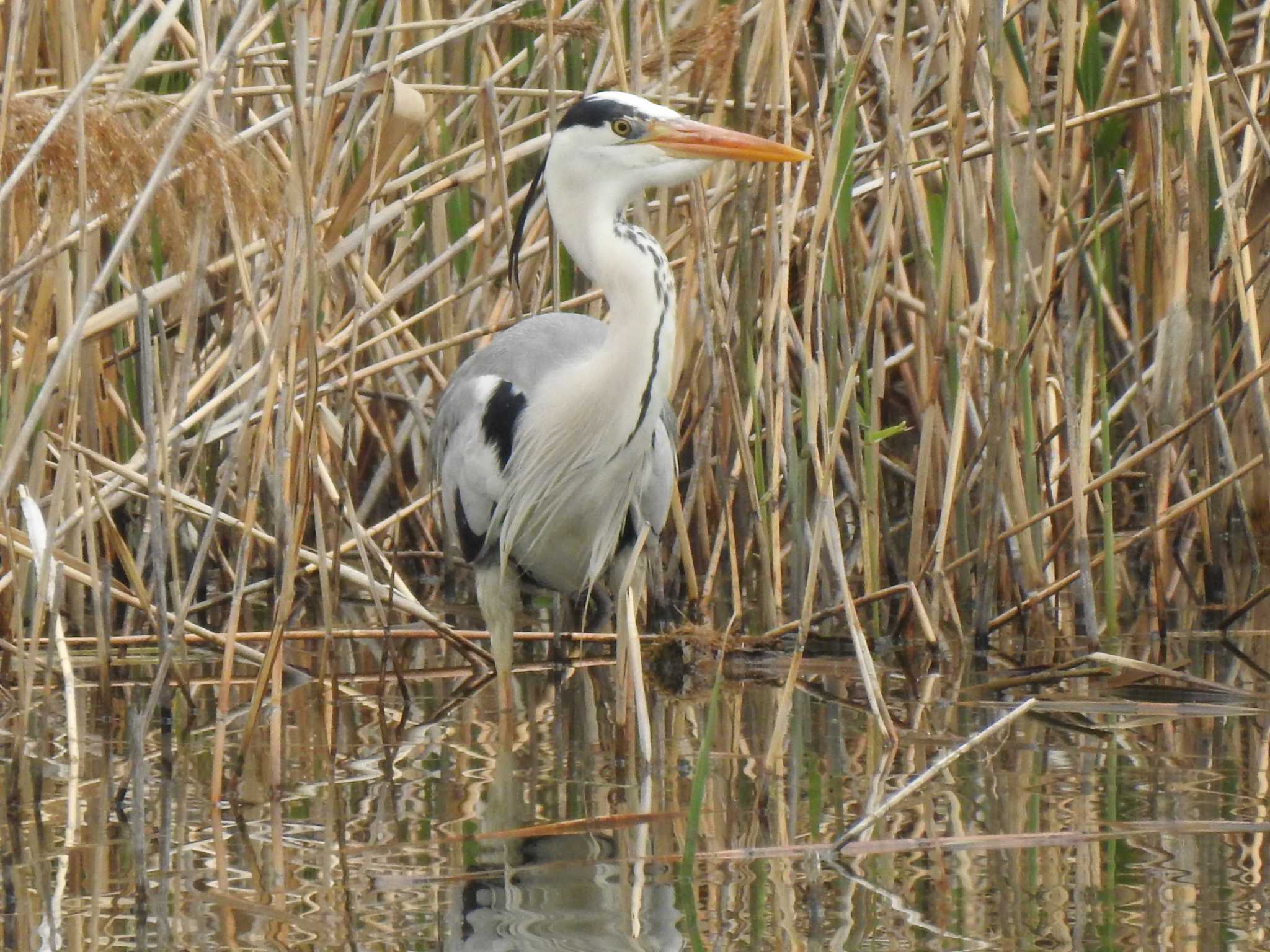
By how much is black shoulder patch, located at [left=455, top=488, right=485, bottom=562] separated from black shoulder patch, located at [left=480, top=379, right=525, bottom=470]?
0.61 ft

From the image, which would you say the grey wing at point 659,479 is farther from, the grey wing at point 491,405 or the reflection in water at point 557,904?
the reflection in water at point 557,904

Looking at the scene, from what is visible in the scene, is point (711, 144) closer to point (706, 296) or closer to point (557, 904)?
point (706, 296)

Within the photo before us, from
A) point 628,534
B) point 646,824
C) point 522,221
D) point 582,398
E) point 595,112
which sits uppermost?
point 595,112

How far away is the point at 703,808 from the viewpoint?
2715 millimetres

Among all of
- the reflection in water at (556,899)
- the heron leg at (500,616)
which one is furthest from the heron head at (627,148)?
the reflection in water at (556,899)

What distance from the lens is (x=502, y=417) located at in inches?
144

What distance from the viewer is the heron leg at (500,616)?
359 centimetres

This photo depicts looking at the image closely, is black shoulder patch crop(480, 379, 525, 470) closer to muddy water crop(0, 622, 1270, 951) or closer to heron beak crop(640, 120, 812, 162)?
muddy water crop(0, 622, 1270, 951)

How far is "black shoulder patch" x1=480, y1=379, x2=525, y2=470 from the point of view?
362 centimetres

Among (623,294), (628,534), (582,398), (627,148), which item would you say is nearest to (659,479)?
(628,534)

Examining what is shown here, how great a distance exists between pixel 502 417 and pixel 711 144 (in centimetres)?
81

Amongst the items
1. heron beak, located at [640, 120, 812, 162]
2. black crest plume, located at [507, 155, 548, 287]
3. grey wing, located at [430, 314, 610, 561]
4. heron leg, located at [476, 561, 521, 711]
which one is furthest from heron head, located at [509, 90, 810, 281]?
heron leg, located at [476, 561, 521, 711]

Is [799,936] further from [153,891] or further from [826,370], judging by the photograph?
[826,370]

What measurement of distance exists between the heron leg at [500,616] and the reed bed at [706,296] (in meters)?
0.14
